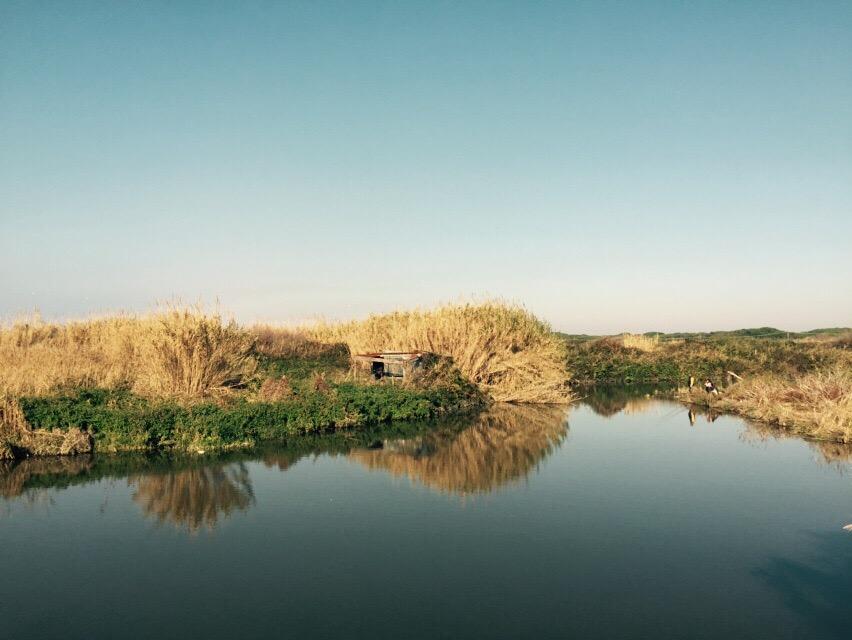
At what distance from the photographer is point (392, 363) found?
70.5 ft

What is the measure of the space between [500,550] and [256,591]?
3.02m

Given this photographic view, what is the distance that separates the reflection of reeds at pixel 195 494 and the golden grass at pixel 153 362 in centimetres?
522

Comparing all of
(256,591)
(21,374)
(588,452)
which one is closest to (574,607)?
(256,591)

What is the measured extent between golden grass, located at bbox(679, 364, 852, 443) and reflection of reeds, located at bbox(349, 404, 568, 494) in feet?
20.4

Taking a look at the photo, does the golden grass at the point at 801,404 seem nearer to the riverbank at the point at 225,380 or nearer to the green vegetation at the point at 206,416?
the riverbank at the point at 225,380

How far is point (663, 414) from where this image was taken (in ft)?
66.2

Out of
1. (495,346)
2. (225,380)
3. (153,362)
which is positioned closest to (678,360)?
(495,346)

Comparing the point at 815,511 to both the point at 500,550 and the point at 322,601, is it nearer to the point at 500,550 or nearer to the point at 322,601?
the point at 500,550

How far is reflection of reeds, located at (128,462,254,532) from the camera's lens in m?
9.05

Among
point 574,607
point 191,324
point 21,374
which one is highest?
point 191,324

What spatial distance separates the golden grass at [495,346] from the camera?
2205 centimetres

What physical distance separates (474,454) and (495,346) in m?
9.59

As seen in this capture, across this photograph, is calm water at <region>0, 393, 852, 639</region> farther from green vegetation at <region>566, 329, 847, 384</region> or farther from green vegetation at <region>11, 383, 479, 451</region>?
green vegetation at <region>566, 329, 847, 384</region>

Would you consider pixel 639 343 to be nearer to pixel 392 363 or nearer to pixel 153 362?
pixel 392 363
